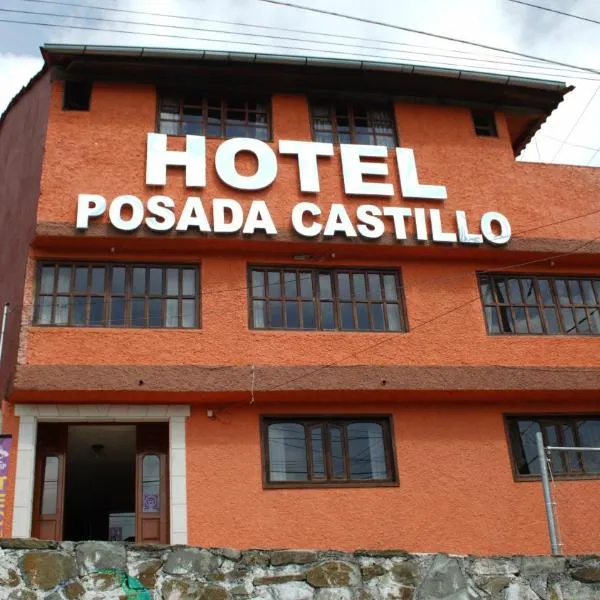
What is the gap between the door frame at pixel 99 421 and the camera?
12.0 metres

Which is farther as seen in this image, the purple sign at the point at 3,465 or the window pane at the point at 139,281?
the window pane at the point at 139,281

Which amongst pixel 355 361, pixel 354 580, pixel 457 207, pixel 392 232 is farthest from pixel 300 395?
pixel 354 580

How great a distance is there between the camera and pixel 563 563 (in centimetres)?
724

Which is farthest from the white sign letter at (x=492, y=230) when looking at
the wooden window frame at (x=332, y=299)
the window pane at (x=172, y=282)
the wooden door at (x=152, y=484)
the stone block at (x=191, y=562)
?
the stone block at (x=191, y=562)

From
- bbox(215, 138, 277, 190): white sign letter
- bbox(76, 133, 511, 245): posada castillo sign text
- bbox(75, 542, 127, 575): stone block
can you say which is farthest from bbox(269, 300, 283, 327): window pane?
bbox(75, 542, 127, 575): stone block

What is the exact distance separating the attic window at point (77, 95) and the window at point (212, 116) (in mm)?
1502

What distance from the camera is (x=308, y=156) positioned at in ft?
48.6

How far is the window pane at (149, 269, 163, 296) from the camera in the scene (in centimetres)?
1366

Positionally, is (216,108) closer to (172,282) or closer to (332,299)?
(172,282)

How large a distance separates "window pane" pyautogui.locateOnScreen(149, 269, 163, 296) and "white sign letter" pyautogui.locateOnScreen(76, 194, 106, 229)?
4.64 ft

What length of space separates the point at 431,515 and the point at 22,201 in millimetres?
9593

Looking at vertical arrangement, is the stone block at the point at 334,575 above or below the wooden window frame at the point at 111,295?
below

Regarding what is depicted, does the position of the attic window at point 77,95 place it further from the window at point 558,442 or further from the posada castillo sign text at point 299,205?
the window at point 558,442

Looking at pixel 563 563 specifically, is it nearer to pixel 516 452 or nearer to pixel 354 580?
pixel 354 580
